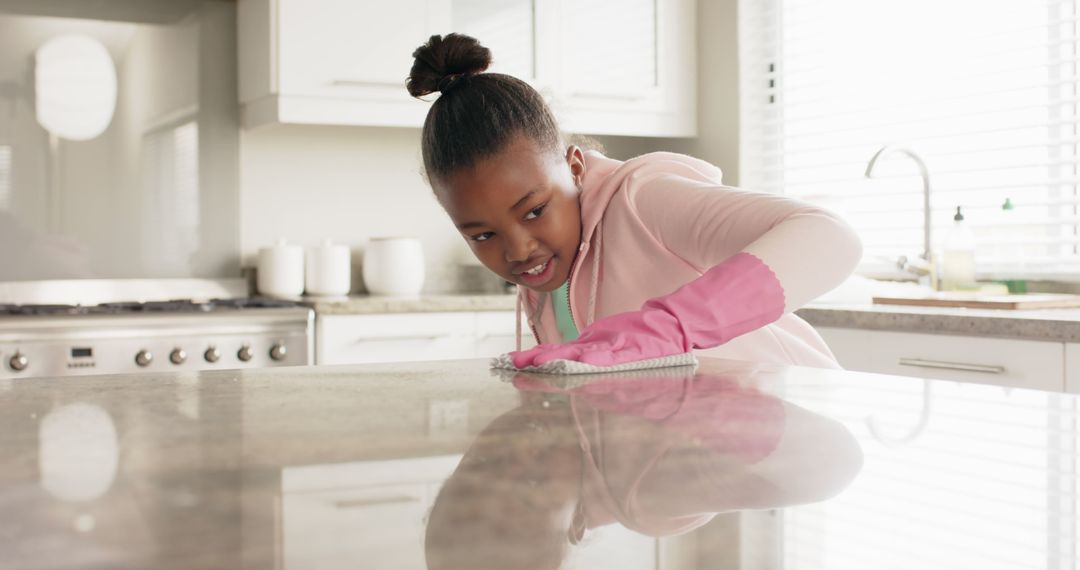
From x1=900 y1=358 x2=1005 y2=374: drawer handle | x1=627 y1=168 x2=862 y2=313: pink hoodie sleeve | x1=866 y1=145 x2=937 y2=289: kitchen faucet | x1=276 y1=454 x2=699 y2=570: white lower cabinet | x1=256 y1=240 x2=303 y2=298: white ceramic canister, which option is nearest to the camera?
x1=276 y1=454 x2=699 y2=570: white lower cabinet

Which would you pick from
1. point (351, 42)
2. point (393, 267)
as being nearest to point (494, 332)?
point (393, 267)

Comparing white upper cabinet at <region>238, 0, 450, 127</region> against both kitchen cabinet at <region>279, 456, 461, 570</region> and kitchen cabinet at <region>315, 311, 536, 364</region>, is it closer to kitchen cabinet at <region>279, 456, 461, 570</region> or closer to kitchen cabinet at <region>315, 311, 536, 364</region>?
→ kitchen cabinet at <region>315, 311, 536, 364</region>

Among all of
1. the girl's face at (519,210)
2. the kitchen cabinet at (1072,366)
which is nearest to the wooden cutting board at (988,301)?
the kitchen cabinet at (1072,366)

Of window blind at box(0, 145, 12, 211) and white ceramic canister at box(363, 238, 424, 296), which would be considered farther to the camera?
white ceramic canister at box(363, 238, 424, 296)

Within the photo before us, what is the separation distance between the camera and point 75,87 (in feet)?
10.1

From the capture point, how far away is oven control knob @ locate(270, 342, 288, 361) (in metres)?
2.72

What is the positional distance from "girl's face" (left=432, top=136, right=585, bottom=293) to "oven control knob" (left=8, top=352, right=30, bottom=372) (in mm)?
1474

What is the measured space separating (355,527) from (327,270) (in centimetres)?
287

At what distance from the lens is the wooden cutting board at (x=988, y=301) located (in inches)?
89.6

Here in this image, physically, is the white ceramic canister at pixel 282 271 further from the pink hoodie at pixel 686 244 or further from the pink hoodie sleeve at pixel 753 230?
the pink hoodie sleeve at pixel 753 230

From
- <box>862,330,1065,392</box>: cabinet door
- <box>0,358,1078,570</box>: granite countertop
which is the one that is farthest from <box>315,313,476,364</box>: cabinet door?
<box>0,358,1078,570</box>: granite countertop

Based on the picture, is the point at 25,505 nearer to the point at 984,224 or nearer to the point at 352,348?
the point at 352,348

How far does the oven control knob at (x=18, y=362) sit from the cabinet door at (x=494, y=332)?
115 cm

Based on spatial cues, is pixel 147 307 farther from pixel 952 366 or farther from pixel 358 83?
pixel 952 366
